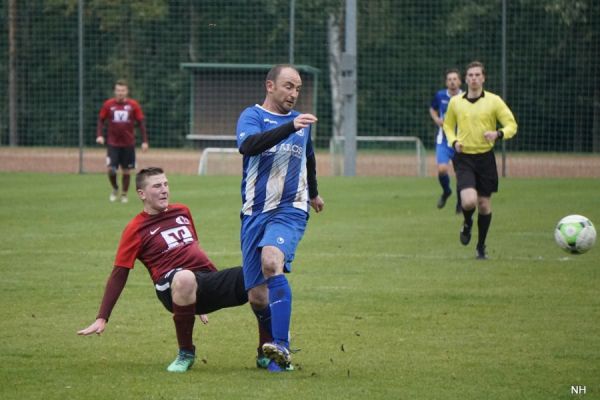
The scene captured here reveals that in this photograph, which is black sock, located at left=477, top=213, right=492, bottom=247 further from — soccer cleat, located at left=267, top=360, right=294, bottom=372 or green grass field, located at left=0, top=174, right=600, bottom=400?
soccer cleat, located at left=267, top=360, right=294, bottom=372

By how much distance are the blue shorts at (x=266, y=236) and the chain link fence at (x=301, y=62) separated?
21.3 m

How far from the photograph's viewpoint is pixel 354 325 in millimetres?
8648

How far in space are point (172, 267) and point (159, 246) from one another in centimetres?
15

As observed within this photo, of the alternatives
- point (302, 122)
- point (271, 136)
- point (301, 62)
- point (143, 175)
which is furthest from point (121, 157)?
point (302, 122)

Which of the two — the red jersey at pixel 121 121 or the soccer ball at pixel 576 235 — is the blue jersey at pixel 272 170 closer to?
the soccer ball at pixel 576 235

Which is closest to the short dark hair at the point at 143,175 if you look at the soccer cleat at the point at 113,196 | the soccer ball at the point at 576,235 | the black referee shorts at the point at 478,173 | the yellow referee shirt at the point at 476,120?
the soccer ball at the point at 576,235

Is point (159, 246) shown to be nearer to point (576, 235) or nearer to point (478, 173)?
point (576, 235)

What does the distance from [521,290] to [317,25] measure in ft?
73.5

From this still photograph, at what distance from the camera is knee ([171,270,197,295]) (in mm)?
6820

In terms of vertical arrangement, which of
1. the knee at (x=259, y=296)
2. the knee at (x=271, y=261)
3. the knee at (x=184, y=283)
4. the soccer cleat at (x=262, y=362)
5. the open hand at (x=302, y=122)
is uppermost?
the open hand at (x=302, y=122)

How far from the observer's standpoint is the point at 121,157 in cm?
2152

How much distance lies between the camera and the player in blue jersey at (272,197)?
6887mm

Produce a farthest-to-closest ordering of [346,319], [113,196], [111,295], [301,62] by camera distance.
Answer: [301,62] → [113,196] → [346,319] → [111,295]

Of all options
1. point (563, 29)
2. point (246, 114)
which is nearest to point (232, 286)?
point (246, 114)
